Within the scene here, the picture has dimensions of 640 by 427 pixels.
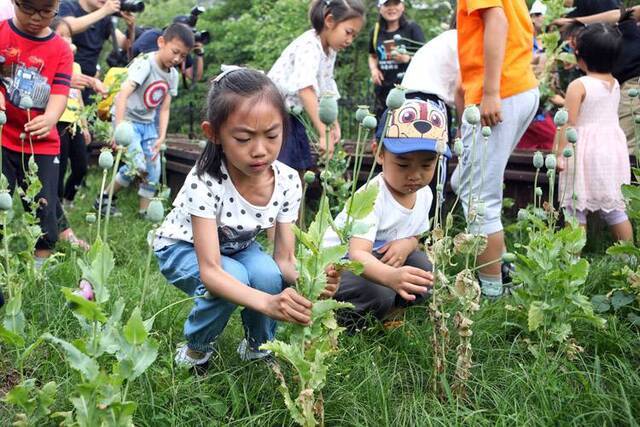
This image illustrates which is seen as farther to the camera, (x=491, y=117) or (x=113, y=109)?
(x=113, y=109)

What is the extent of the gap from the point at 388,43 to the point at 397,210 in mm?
3090

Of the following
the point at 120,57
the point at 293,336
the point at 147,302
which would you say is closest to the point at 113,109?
the point at 120,57

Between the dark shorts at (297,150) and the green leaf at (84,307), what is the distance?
257cm

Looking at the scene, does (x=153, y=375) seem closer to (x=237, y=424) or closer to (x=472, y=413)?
(x=237, y=424)

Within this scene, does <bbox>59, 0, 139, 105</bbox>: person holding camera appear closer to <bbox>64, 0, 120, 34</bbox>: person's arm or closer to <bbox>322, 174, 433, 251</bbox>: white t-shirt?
<bbox>64, 0, 120, 34</bbox>: person's arm

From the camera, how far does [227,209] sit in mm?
2170

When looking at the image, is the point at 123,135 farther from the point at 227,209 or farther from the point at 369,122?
the point at 227,209

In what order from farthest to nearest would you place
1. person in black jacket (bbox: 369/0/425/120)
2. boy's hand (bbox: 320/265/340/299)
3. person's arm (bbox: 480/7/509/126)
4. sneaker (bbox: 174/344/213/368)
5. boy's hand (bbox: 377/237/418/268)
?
person in black jacket (bbox: 369/0/425/120) < person's arm (bbox: 480/7/509/126) < boy's hand (bbox: 377/237/418/268) < sneaker (bbox: 174/344/213/368) < boy's hand (bbox: 320/265/340/299)

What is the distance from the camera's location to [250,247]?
236 cm

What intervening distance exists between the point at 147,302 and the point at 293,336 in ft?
3.86

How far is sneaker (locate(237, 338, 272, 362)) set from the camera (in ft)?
7.34

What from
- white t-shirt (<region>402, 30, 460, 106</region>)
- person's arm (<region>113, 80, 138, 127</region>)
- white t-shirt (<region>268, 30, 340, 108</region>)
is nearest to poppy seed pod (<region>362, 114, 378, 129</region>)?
white t-shirt (<region>402, 30, 460, 106</region>)

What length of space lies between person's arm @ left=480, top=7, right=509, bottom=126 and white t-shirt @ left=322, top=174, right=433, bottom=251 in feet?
1.86

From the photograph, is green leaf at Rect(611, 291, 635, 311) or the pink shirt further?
the pink shirt
